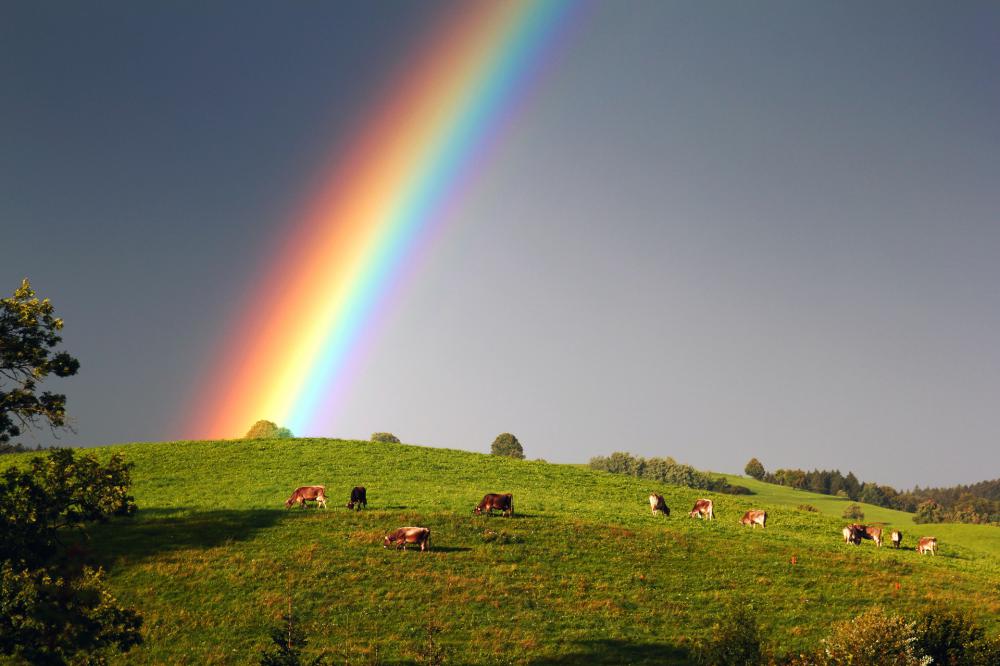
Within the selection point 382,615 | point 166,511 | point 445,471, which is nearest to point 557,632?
point 382,615

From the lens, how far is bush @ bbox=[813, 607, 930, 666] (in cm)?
2102

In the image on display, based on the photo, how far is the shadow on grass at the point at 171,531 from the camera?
3247 centimetres

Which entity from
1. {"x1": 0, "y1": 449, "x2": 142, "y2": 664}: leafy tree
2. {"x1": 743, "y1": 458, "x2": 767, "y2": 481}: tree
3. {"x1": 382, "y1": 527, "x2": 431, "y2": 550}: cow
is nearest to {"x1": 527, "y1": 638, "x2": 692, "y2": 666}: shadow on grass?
{"x1": 382, "y1": 527, "x2": 431, "y2": 550}: cow

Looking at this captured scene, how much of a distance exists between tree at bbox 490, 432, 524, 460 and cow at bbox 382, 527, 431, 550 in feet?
284

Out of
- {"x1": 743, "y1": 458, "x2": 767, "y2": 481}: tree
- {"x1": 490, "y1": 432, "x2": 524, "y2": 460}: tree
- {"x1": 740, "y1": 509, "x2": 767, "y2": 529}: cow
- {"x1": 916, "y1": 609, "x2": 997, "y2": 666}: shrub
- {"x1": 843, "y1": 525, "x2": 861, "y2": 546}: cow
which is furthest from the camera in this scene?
{"x1": 743, "y1": 458, "x2": 767, "y2": 481}: tree

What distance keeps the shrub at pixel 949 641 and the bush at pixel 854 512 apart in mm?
117903

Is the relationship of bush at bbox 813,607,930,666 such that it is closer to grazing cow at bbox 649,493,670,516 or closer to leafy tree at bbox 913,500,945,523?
grazing cow at bbox 649,493,670,516

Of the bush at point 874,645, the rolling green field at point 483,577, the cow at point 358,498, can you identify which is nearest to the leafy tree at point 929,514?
the rolling green field at point 483,577

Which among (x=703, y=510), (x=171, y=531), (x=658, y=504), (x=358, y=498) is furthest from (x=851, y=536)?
(x=171, y=531)

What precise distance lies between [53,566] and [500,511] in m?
27.6

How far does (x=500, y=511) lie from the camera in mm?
41531

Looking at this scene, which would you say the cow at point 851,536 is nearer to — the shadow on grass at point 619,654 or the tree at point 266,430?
the shadow on grass at point 619,654

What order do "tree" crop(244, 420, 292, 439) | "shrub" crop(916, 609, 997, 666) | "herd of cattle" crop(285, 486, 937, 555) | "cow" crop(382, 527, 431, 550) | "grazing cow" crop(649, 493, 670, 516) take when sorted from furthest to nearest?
"tree" crop(244, 420, 292, 439) → "grazing cow" crop(649, 493, 670, 516) → "herd of cattle" crop(285, 486, 937, 555) → "cow" crop(382, 527, 431, 550) → "shrub" crop(916, 609, 997, 666)

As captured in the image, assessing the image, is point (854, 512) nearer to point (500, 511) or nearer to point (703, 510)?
point (703, 510)
